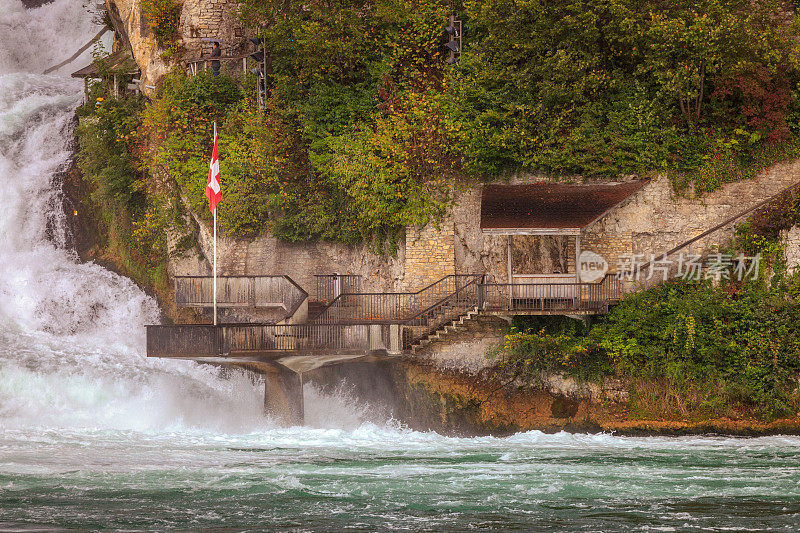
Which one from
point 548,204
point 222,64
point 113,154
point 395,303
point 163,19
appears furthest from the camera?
point 113,154

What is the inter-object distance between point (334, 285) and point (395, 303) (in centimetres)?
397

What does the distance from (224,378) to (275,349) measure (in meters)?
6.79

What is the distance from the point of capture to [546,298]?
116 ft

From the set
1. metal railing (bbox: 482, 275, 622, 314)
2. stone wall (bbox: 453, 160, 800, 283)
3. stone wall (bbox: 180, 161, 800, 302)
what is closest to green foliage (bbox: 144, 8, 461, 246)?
stone wall (bbox: 180, 161, 800, 302)

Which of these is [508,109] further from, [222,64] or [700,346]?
[222,64]

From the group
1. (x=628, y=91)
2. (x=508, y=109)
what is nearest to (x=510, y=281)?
(x=508, y=109)

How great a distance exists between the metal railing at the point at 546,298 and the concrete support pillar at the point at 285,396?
7277mm

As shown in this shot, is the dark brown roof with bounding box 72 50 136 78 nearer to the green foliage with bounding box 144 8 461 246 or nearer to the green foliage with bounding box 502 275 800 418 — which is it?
the green foliage with bounding box 144 8 461 246

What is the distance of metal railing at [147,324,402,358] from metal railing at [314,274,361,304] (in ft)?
15.0

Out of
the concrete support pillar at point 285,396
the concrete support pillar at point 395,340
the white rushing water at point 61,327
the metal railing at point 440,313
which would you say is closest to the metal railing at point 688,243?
the metal railing at point 440,313

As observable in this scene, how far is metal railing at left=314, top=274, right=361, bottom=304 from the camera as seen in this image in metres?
40.5

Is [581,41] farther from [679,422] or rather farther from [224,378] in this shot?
[224,378]

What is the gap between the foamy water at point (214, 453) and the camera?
24.3 meters

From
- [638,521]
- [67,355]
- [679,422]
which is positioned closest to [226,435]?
[67,355]
